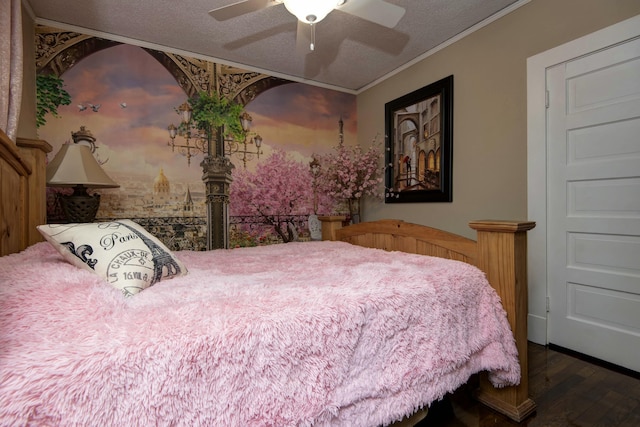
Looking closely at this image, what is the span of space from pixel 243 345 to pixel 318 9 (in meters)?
1.63

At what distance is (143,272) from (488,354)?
1391 millimetres

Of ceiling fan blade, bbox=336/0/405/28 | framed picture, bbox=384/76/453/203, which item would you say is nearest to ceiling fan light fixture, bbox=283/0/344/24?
ceiling fan blade, bbox=336/0/405/28

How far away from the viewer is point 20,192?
1.62 m

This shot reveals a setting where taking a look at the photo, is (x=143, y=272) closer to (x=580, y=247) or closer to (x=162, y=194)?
(x=162, y=194)

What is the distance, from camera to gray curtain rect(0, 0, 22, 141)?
1.52 m

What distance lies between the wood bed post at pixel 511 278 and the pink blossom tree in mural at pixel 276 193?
7.35 feet

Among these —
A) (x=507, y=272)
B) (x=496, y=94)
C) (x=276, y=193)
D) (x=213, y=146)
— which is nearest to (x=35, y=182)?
(x=213, y=146)

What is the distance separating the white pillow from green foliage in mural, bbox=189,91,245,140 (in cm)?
204

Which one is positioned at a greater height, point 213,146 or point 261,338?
point 213,146

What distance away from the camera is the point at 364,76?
3.43 metres

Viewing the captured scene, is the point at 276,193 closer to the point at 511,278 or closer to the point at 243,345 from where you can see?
the point at 511,278

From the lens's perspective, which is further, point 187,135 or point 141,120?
point 187,135

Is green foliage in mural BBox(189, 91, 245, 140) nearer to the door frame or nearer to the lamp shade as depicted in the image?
the lamp shade

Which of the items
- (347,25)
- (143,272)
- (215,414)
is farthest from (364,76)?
(215,414)
